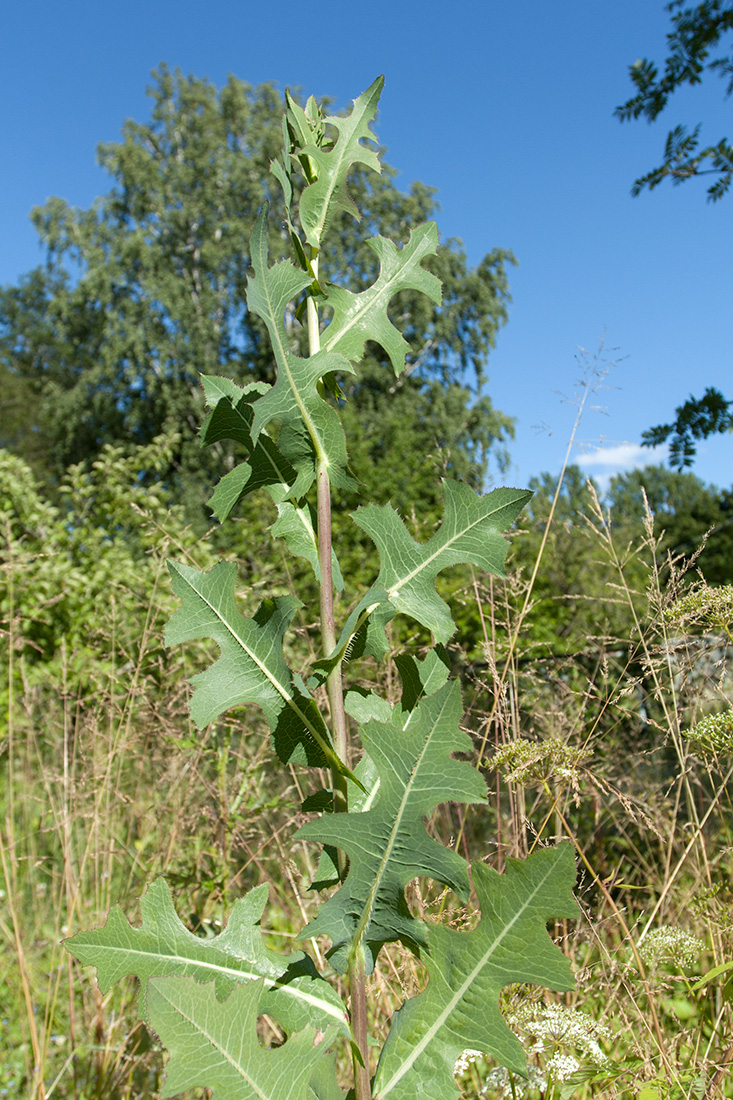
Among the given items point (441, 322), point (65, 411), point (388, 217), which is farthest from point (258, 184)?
point (65, 411)

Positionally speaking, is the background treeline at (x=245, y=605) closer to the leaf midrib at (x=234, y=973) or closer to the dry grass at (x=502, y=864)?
the dry grass at (x=502, y=864)

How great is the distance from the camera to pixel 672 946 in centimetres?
145

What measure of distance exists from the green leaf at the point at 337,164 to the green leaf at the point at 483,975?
80 cm

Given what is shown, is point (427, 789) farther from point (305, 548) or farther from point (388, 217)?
point (388, 217)

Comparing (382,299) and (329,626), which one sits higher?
(382,299)

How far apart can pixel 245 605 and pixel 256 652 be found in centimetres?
254

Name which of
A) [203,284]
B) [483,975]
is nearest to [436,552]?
[483,975]

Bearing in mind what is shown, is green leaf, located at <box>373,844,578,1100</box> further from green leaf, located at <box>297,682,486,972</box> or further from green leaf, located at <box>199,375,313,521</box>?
green leaf, located at <box>199,375,313,521</box>

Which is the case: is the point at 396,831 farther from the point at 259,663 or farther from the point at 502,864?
the point at 502,864

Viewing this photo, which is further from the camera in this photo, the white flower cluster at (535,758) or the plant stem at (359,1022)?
the white flower cluster at (535,758)

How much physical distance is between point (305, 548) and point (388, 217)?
2043cm

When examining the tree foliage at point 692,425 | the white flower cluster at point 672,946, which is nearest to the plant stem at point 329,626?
the white flower cluster at point 672,946

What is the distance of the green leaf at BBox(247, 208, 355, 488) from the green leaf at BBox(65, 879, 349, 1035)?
Answer: 55cm

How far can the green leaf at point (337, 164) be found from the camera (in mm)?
976
